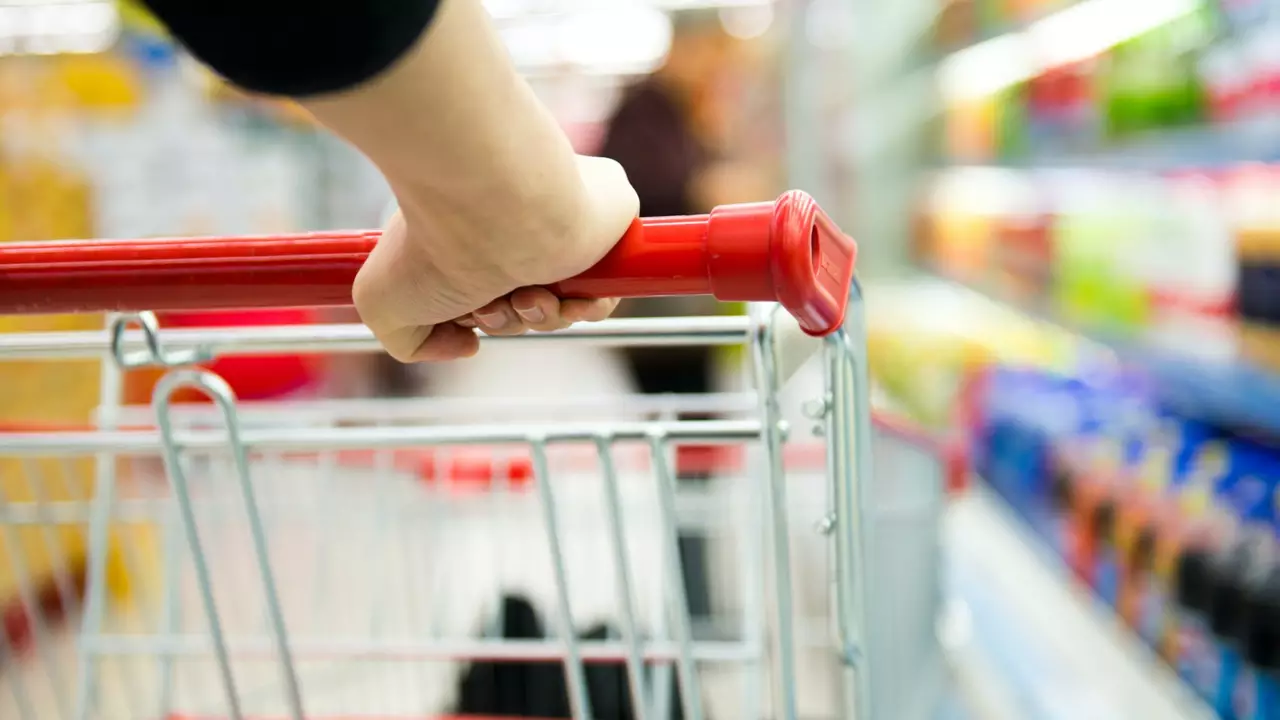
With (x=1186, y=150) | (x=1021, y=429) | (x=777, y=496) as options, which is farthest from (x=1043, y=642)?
(x=777, y=496)

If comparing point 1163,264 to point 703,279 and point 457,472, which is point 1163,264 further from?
point 703,279

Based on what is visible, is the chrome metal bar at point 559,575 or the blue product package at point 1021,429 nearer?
the chrome metal bar at point 559,575

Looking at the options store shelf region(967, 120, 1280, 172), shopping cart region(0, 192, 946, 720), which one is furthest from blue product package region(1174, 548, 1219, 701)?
store shelf region(967, 120, 1280, 172)

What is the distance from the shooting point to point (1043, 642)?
7.44 ft

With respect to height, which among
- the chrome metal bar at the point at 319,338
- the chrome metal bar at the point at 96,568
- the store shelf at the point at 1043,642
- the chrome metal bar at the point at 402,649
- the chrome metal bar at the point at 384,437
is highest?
the chrome metal bar at the point at 319,338

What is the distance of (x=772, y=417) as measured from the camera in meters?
0.64

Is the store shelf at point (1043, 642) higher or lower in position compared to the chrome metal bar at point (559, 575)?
lower

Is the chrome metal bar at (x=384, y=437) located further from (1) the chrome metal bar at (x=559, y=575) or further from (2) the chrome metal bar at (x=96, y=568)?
(2) the chrome metal bar at (x=96, y=568)

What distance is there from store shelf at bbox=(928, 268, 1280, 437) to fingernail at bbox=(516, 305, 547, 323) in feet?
5.55

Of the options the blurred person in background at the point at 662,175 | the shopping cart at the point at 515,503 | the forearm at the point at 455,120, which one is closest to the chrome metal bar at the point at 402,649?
the shopping cart at the point at 515,503

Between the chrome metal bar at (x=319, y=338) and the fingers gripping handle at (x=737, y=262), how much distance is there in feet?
0.53

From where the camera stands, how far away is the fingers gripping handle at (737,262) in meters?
0.49

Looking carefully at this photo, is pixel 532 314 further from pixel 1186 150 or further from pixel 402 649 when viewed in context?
pixel 1186 150

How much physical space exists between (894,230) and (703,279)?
458 cm
